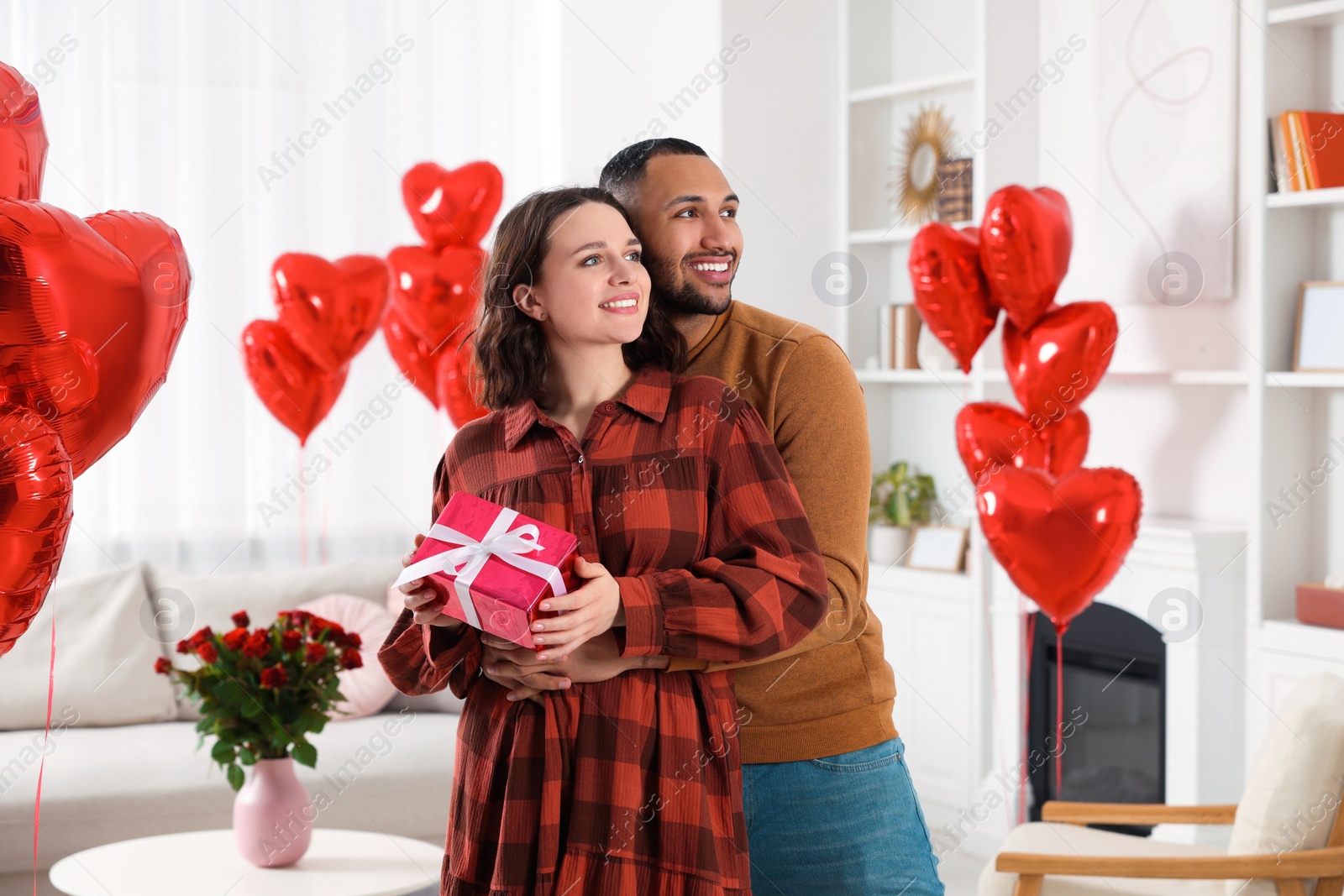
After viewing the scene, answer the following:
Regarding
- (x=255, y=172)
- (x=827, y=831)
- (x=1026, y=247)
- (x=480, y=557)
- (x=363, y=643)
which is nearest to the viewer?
(x=480, y=557)

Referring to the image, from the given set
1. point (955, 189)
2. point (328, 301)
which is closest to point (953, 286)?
point (955, 189)

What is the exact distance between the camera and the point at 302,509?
4.33m

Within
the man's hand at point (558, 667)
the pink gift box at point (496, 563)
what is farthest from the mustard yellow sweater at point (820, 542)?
the pink gift box at point (496, 563)

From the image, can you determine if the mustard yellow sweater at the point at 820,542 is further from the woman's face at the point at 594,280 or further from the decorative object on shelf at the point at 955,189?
the decorative object on shelf at the point at 955,189

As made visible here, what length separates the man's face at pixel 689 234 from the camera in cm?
153

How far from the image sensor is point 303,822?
262 centimetres

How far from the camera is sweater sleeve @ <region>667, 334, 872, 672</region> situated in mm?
1434

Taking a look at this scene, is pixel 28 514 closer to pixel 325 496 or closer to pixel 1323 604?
pixel 1323 604

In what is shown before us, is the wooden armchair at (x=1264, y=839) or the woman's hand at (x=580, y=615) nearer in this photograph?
the woman's hand at (x=580, y=615)

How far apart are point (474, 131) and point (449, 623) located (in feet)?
11.8

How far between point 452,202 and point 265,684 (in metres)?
1.42

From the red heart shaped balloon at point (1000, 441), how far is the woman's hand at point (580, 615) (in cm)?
199

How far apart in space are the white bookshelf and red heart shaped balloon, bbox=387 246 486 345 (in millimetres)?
1974

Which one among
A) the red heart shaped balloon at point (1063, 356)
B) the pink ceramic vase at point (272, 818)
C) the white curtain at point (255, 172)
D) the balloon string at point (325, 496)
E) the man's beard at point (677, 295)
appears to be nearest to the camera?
the man's beard at point (677, 295)
